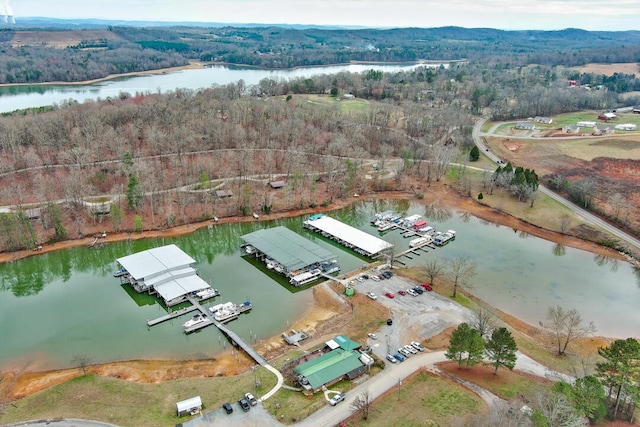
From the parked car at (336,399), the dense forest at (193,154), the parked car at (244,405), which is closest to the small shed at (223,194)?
the dense forest at (193,154)

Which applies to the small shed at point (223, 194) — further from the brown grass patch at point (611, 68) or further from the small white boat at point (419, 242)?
the brown grass patch at point (611, 68)

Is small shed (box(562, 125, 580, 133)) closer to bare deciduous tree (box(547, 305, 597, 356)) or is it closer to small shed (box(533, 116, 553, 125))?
small shed (box(533, 116, 553, 125))

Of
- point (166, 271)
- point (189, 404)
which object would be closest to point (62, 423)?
point (189, 404)

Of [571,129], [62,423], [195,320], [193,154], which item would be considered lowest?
[195,320]

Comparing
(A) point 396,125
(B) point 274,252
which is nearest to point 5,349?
(B) point 274,252

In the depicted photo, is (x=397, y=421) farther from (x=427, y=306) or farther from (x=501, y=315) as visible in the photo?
(x=501, y=315)

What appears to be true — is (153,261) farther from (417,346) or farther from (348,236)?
(417,346)

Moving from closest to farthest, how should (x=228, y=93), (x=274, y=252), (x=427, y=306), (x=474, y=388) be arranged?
1. (x=474, y=388)
2. (x=427, y=306)
3. (x=274, y=252)
4. (x=228, y=93)
